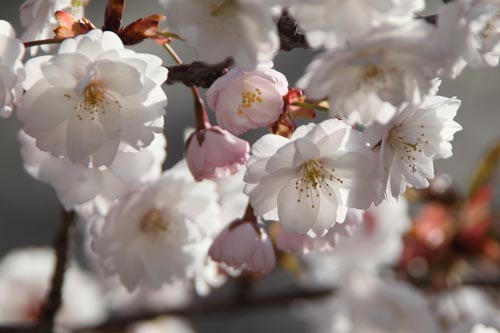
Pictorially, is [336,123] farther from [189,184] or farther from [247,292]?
[247,292]

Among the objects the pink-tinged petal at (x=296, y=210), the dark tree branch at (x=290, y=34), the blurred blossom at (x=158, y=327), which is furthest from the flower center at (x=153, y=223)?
the blurred blossom at (x=158, y=327)

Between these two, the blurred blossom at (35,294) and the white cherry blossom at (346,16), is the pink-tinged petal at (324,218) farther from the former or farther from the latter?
the blurred blossom at (35,294)

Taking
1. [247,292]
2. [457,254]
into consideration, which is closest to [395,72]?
[247,292]

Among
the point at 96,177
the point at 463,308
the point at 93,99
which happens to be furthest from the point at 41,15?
the point at 463,308

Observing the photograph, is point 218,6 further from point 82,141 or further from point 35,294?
point 35,294

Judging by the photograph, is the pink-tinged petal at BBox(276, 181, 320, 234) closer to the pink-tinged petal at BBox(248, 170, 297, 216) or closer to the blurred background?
the pink-tinged petal at BBox(248, 170, 297, 216)

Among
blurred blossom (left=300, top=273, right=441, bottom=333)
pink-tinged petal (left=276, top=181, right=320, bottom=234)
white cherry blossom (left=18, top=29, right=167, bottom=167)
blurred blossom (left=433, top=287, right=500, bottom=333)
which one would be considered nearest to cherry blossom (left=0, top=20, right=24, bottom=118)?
white cherry blossom (left=18, top=29, right=167, bottom=167)
